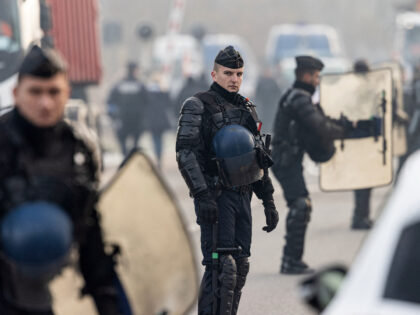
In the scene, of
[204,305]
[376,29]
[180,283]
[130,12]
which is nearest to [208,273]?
[204,305]

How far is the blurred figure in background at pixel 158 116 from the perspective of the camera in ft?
65.4

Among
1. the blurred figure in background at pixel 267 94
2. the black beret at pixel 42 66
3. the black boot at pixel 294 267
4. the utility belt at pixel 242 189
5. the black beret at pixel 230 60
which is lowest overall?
the blurred figure in background at pixel 267 94

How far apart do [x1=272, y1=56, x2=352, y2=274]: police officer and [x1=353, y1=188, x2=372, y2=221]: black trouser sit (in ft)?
7.85

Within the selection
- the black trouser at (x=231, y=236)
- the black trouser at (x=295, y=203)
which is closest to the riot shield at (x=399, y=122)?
the black trouser at (x=295, y=203)

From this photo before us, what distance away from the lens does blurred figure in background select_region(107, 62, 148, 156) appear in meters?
18.7

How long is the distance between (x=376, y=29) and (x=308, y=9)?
3.15 metres

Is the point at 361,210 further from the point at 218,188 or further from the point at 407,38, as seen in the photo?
the point at 407,38

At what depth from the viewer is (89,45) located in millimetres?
18625

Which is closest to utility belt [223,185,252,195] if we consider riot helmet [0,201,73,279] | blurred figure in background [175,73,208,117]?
riot helmet [0,201,73,279]

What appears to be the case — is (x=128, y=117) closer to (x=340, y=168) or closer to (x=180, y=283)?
(x=340, y=168)

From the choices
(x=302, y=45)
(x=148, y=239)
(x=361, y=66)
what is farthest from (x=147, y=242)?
(x=302, y=45)

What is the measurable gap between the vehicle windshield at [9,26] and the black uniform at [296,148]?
477 centimetres

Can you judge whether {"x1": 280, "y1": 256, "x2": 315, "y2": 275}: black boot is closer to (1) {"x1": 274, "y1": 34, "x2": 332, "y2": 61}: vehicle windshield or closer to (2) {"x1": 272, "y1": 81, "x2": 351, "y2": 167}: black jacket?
(2) {"x1": 272, "y1": 81, "x2": 351, "y2": 167}: black jacket

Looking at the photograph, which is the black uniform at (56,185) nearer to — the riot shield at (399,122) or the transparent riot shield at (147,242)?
the transparent riot shield at (147,242)
